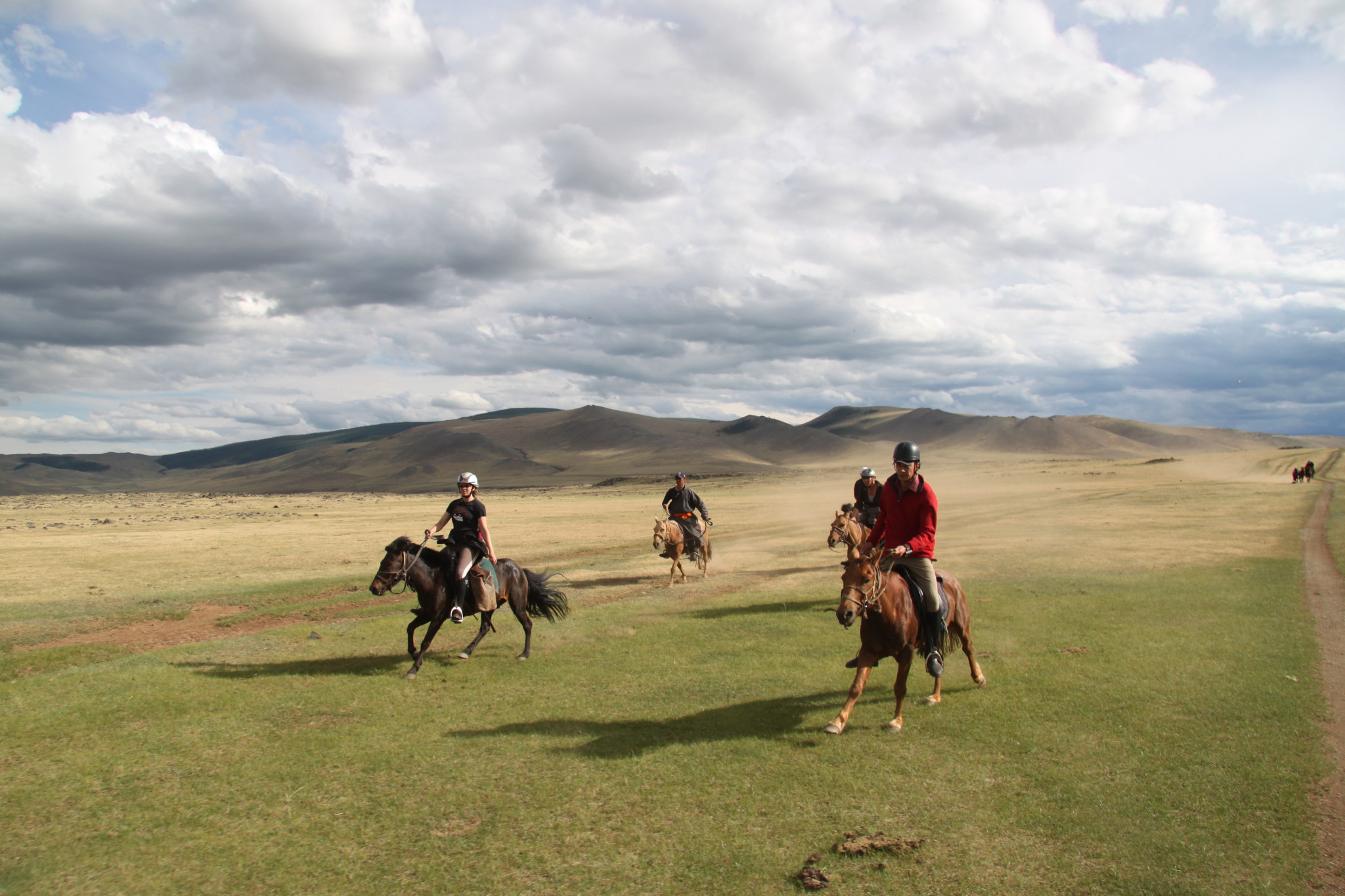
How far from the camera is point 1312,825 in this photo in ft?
20.7

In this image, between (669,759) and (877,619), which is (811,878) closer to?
(669,759)

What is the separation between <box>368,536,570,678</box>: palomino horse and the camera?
11492 millimetres

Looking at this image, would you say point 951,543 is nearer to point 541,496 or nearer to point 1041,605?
point 1041,605

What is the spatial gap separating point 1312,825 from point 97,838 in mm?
10398

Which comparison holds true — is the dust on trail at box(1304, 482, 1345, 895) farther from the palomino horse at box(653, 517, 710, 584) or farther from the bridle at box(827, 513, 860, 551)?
the palomino horse at box(653, 517, 710, 584)

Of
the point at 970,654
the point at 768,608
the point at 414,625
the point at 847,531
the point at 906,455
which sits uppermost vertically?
the point at 906,455

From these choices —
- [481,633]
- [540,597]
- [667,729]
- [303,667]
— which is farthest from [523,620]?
[667,729]

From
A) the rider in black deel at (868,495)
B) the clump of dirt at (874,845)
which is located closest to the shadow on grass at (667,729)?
the clump of dirt at (874,845)

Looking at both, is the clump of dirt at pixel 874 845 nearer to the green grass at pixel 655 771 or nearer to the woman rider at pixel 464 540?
the green grass at pixel 655 771

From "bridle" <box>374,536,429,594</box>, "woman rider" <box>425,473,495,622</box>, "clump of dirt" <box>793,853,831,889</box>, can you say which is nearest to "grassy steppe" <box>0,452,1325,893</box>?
"clump of dirt" <box>793,853,831,889</box>

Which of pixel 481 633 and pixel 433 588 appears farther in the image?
pixel 481 633

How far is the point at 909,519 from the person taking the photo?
8.95m

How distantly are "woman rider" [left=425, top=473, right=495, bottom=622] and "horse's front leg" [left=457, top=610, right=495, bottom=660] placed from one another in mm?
453

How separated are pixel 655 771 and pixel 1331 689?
30.5 ft
